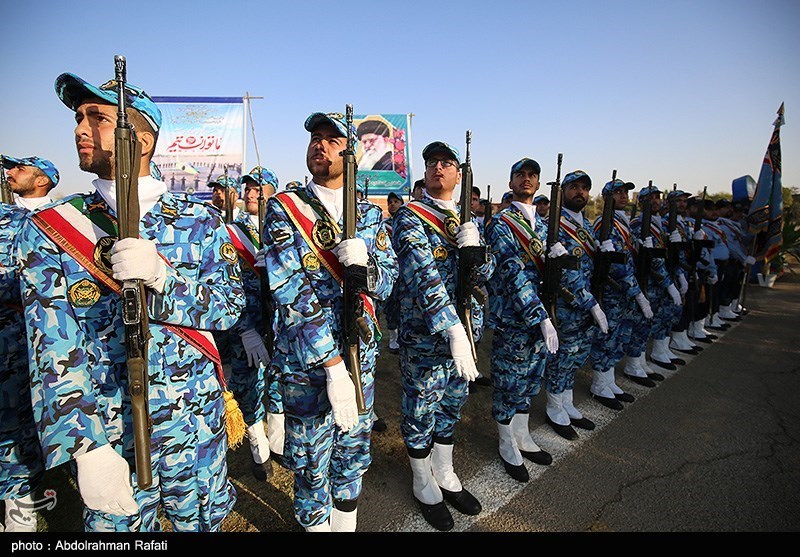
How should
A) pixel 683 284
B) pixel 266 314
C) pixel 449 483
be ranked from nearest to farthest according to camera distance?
1. pixel 449 483
2. pixel 266 314
3. pixel 683 284

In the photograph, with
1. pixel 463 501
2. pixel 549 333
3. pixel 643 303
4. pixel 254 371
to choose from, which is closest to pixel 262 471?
pixel 254 371

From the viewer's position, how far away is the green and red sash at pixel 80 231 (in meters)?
1.58

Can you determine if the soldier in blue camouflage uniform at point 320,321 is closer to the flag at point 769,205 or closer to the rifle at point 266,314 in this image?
the rifle at point 266,314

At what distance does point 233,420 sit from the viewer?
366cm

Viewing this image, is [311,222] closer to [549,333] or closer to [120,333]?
[120,333]

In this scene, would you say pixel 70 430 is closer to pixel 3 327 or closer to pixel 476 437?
pixel 3 327

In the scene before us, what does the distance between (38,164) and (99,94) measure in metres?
3.13

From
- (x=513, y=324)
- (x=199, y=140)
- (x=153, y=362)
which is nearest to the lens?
(x=153, y=362)

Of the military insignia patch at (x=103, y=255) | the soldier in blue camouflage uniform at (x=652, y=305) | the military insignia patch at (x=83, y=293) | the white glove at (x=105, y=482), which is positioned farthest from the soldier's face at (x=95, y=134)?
the soldier in blue camouflage uniform at (x=652, y=305)

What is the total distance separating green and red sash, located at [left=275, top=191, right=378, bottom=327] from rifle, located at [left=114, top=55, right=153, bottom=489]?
2.61 feet

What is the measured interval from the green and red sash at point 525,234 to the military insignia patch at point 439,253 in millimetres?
975

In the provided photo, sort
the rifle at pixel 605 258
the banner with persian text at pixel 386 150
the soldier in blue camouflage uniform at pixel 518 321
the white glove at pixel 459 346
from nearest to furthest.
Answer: the white glove at pixel 459 346, the soldier in blue camouflage uniform at pixel 518 321, the rifle at pixel 605 258, the banner with persian text at pixel 386 150
